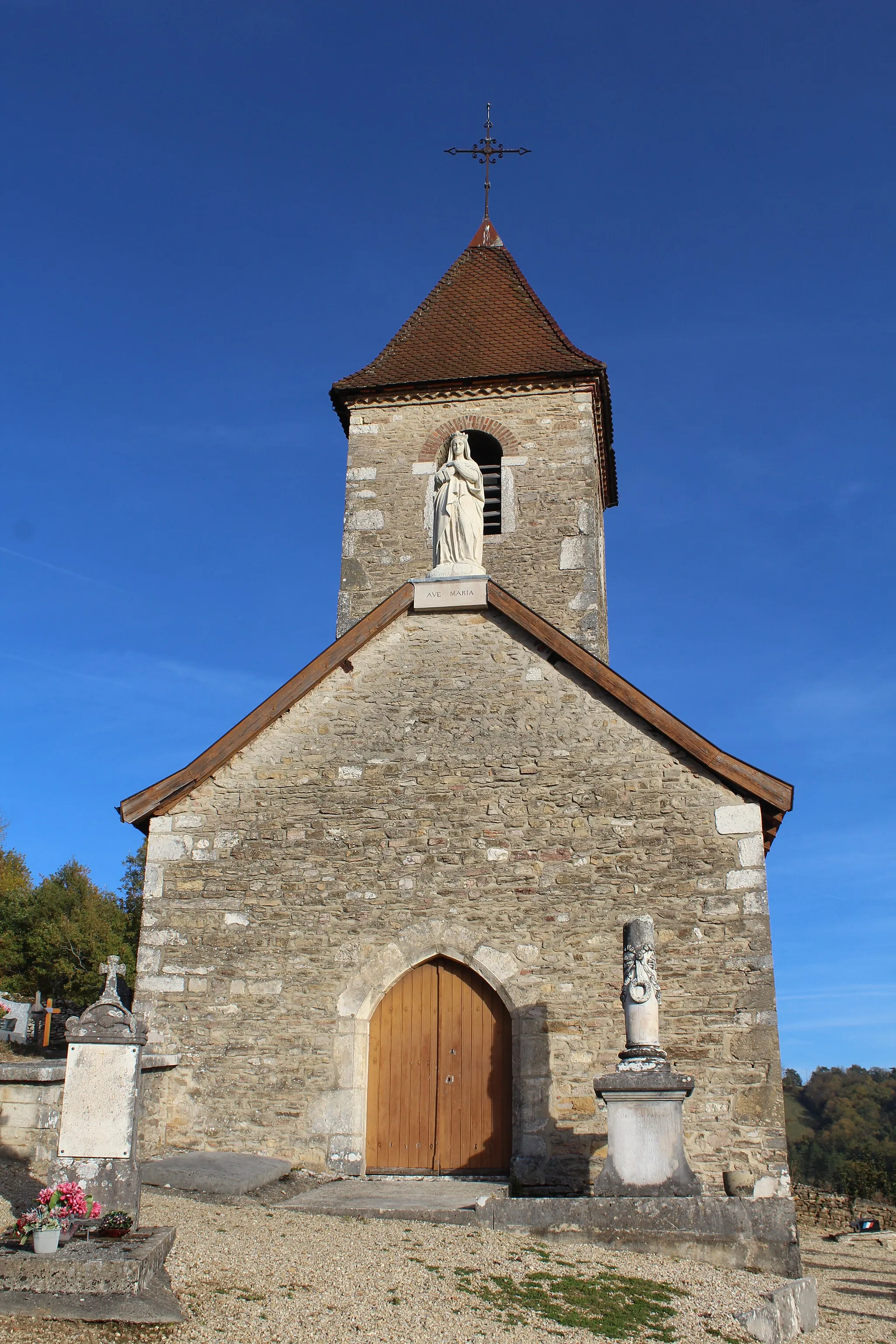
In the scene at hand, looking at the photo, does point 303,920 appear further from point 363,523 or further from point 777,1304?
point 363,523

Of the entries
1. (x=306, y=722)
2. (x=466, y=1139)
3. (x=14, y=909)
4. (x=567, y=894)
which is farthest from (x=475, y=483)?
(x=14, y=909)

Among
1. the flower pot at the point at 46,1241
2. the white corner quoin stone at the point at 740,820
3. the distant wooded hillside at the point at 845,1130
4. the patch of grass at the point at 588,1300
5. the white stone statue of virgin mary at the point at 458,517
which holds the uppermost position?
the white stone statue of virgin mary at the point at 458,517

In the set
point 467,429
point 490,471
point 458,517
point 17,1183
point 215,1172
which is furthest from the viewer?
point 467,429

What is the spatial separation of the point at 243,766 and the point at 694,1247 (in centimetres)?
551

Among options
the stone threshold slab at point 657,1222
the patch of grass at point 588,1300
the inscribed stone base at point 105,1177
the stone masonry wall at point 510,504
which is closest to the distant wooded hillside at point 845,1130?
the stone masonry wall at point 510,504

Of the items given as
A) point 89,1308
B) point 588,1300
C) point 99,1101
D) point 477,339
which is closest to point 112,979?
point 99,1101

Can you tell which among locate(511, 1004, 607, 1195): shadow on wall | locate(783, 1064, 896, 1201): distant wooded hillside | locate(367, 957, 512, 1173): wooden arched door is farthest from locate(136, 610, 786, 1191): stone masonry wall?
locate(783, 1064, 896, 1201): distant wooded hillside

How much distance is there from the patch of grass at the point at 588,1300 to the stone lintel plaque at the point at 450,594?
6.01 metres

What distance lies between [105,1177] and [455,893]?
4060 millimetres

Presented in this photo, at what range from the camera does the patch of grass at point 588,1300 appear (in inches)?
199

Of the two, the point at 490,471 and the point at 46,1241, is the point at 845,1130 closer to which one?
the point at 490,471

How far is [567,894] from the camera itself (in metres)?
9.01

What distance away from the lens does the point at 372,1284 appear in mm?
5211

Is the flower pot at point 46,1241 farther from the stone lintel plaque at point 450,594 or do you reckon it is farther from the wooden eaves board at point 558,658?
the stone lintel plaque at point 450,594
